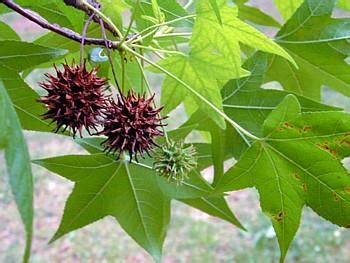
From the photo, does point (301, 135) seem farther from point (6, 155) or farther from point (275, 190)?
point (6, 155)

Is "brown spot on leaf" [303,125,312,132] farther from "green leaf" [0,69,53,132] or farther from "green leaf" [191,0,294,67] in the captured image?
"green leaf" [0,69,53,132]

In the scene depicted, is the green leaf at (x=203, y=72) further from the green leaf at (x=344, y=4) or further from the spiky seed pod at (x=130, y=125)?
the green leaf at (x=344, y=4)

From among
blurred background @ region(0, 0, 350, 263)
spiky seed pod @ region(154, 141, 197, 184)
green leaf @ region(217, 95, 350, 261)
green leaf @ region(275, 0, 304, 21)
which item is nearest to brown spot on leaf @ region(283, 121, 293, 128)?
green leaf @ region(217, 95, 350, 261)

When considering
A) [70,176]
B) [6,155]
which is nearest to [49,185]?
[70,176]

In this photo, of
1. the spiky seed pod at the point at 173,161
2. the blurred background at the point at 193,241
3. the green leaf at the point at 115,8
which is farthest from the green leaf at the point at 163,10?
the blurred background at the point at 193,241

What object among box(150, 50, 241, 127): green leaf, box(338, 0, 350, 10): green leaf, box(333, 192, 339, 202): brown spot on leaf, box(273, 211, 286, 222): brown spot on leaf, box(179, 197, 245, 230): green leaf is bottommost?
box(179, 197, 245, 230): green leaf

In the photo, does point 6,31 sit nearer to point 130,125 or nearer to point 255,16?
point 130,125

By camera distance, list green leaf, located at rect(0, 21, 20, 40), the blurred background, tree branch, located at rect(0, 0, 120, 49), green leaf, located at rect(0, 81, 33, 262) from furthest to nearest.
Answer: the blurred background
green leaf, located at rect(0, 21, 20, 40)
tree branch, located at rect(0, 0, 120, 49)
green leaf, located at rect(0, 81, 33, 262)
